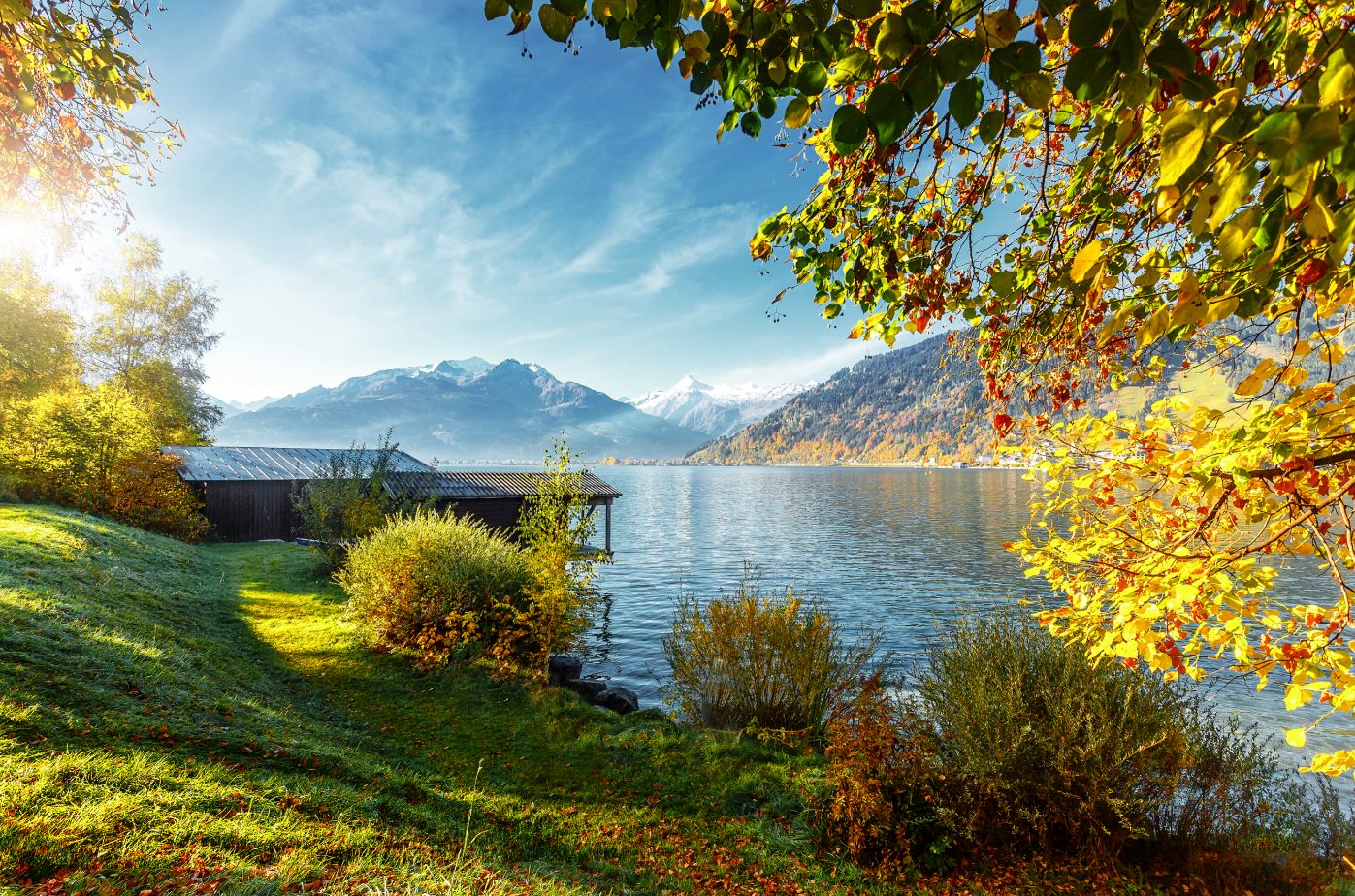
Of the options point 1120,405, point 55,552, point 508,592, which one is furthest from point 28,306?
point 1120,405

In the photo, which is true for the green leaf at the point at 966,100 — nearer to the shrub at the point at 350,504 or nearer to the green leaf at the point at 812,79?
the green leaf at the point at 812,79

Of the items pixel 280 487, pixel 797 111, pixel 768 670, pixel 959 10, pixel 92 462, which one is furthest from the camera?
pixel 280 487

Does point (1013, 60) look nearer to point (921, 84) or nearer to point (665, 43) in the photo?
point (921, 84)

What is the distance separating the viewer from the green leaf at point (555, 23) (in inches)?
64.1

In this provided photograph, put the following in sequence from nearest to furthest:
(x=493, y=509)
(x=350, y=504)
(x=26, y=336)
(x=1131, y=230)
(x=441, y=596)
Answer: (x=1131, y=230), (x=441, y=596), (x=350, y=504), (x=26, y=336), (x=493, y=509)

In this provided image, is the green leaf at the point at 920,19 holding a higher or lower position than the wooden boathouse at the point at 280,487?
higher

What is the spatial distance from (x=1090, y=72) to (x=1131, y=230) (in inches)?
83.1

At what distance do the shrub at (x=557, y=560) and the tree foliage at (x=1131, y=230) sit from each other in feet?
26.3

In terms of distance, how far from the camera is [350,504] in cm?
1831

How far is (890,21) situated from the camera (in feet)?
4.37

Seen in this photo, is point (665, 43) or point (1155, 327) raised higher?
point (665, 43)

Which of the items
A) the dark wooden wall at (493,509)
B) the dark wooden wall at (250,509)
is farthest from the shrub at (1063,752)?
the dark wooden wall at (250,509)

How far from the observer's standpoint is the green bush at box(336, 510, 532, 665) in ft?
34.5

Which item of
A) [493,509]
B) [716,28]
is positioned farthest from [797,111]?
[493,509]
